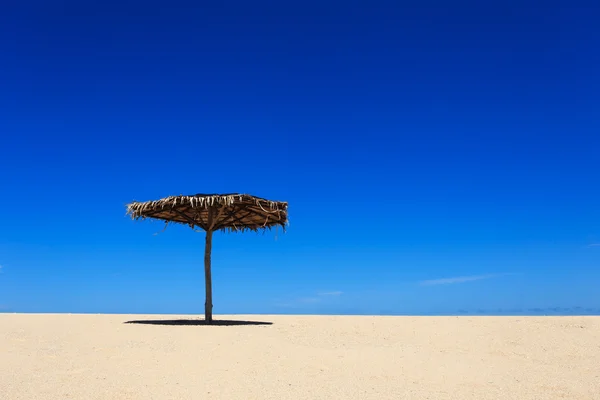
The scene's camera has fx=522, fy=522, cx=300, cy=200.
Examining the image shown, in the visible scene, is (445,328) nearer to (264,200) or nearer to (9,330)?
(264,200)

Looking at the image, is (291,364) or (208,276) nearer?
(291,364)

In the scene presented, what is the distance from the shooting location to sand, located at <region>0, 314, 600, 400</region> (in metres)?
7.00

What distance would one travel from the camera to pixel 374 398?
6676mm

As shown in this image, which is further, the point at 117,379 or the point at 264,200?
the point at 264,200

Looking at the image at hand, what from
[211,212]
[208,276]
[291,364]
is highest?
[211,212]

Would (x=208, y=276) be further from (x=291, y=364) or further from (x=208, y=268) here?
(x=291, y=364)

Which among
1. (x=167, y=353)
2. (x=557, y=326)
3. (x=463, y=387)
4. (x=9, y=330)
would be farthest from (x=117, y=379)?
(x=557, y=326)

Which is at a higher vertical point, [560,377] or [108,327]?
[108,327]

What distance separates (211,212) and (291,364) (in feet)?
33.5

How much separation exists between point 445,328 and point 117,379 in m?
10.8

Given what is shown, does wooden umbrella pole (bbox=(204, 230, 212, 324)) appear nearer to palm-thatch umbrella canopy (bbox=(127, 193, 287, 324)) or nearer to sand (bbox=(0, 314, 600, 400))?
palm-thatch umbrella canopy (bbox=(127, 193, 287, 324))

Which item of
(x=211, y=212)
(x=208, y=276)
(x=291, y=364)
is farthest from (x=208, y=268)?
(x=291, y=364)

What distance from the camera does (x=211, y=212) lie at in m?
18.4

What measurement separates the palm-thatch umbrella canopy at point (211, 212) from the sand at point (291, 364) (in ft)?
14.1
